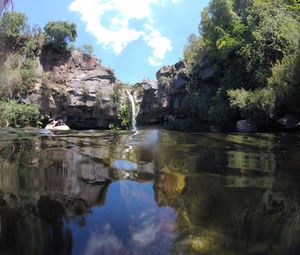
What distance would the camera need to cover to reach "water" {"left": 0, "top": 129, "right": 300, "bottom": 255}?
2.82 metres

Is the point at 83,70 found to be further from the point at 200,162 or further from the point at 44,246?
the point at 44,246

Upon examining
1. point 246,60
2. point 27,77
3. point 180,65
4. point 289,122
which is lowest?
point 289,122

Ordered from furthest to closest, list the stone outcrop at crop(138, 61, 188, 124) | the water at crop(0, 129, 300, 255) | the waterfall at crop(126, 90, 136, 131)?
the waterfall at crop(126, 90, 136, 131) → the stone outcrop at crop(138, 61, 188, 124) → the water at crop(0, 129, 300, 255)

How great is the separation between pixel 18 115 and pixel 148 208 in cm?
2424

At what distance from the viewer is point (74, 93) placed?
99.4ft

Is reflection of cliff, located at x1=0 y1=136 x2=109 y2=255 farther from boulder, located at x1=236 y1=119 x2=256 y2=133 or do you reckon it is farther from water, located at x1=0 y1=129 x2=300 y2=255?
boulder, located at x1=236 y1=119 x2=256 y2=133

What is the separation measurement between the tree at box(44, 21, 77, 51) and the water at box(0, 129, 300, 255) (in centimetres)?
2915

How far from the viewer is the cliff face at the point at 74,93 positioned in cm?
2962

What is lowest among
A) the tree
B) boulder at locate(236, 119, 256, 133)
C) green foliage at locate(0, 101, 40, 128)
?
boulder at locate(236, 119, 256, 133)

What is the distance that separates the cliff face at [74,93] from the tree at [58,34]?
98 cm

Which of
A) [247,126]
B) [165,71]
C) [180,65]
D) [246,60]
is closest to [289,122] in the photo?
[247,126]

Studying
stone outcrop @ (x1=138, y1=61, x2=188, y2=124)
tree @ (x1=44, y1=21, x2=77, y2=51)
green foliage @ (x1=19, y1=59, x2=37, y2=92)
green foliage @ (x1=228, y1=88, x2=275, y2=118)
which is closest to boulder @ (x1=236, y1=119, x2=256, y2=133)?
green foliage @ (x1=228, y1=88, x2=275, y2=118)

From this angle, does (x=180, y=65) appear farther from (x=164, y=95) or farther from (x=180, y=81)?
(x=164, y=95)

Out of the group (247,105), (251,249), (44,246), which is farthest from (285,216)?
(247,105)
